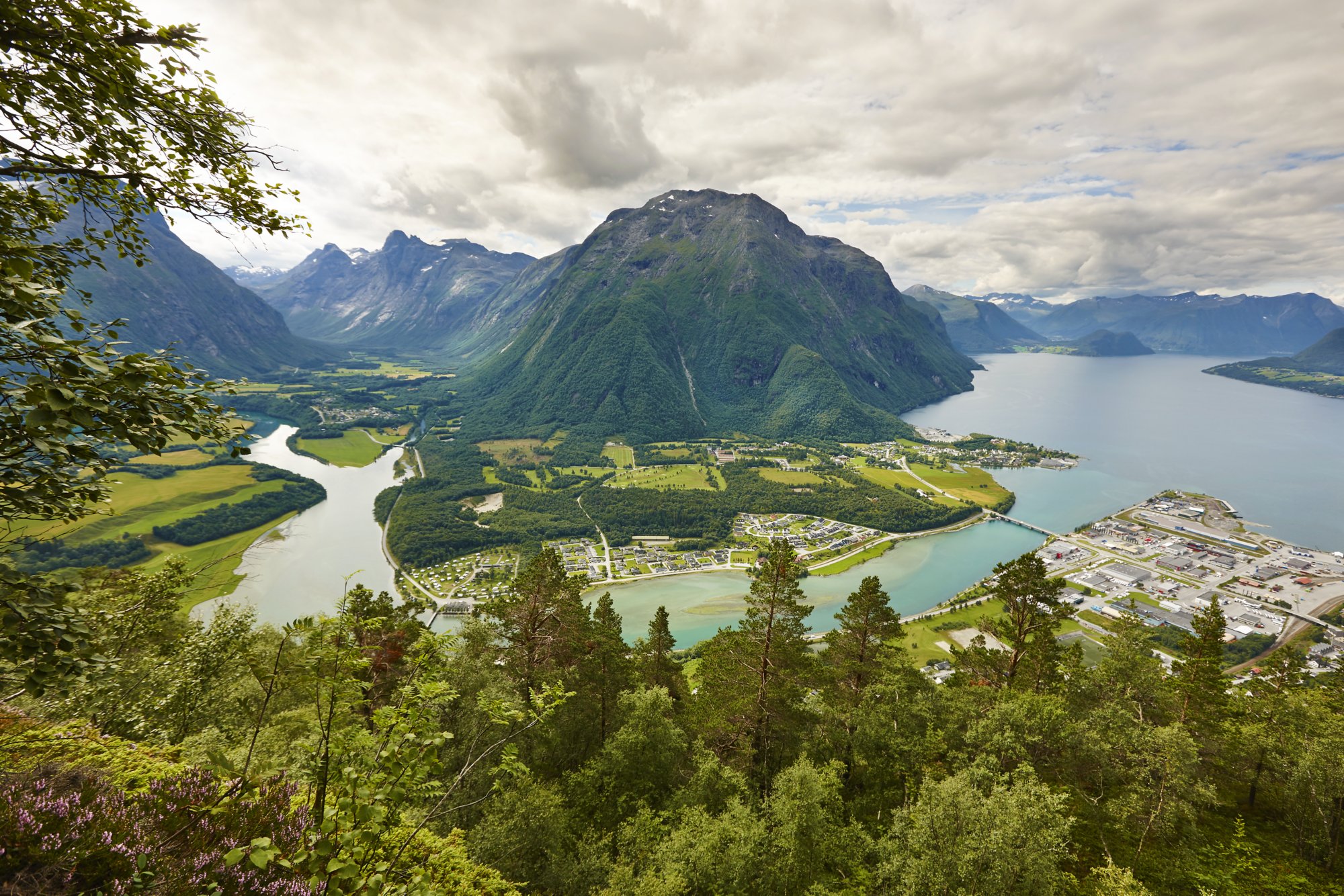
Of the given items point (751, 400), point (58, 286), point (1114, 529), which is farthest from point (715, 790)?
point (751, 400)

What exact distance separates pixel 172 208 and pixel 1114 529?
11445 centimetres

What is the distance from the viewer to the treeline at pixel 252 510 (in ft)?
219

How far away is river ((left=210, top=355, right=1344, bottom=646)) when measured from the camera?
6019 centimetres

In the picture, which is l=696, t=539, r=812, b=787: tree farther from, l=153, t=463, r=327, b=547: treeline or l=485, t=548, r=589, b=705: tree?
l=153, t=463, r=327, b=547: treeline

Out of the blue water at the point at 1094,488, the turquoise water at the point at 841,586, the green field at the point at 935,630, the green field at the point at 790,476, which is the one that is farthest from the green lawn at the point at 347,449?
the green field at the point at 935,630

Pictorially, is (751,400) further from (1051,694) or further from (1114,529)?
(1051,694)

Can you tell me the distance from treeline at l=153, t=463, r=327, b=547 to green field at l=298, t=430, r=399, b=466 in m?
23.7

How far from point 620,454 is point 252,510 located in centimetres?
8001

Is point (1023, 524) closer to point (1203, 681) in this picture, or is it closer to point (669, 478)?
point (669, 478)

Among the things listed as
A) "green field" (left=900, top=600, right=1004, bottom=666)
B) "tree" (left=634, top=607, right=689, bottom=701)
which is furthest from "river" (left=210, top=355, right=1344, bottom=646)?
"tree" (left=634, top=607, right=689, bottom=701)

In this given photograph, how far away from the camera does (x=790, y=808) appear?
1210 centimetres

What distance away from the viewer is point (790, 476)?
381ft

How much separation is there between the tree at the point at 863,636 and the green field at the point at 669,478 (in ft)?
277

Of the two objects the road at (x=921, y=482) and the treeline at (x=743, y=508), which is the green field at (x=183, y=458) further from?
the road at (x=921, y=482)
